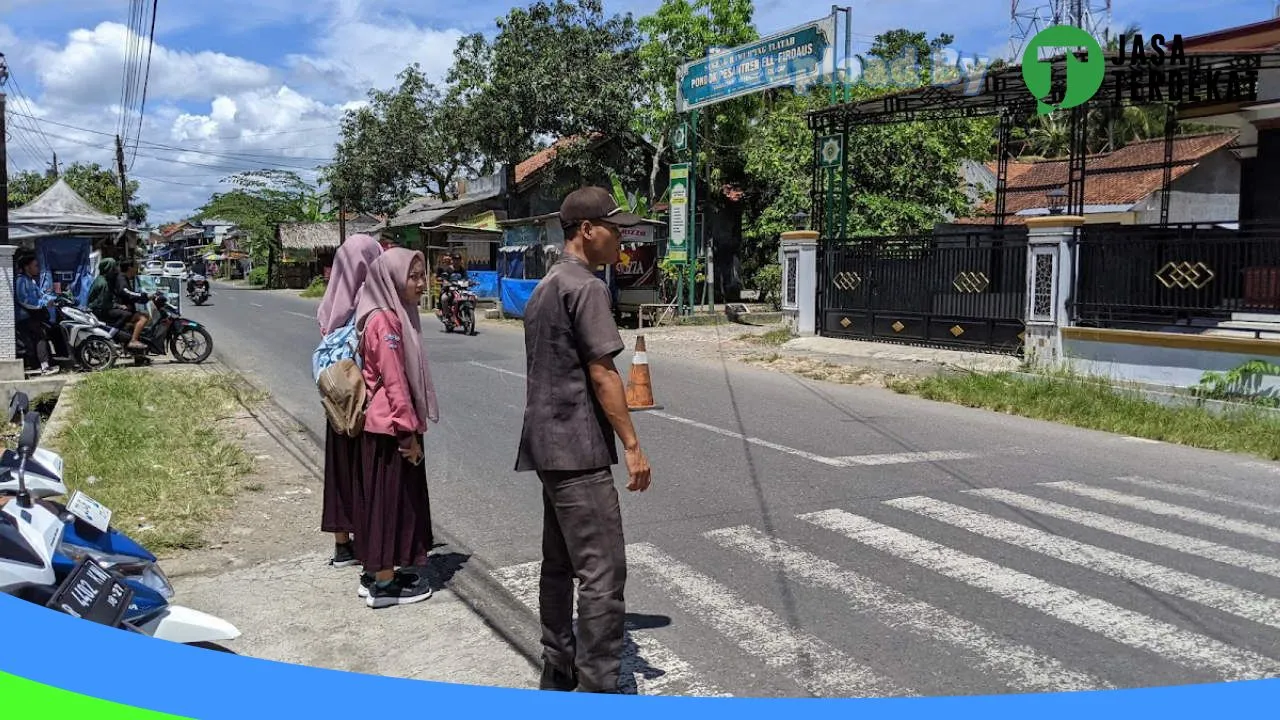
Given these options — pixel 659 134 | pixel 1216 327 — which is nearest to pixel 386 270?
pixel 1216 327

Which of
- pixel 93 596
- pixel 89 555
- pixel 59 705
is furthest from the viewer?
pixel 89 555

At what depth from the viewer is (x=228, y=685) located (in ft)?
8.35

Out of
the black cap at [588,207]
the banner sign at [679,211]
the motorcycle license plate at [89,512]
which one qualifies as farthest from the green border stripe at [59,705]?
the banner sign at [679,211]

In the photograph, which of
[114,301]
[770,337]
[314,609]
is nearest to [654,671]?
[314,609]

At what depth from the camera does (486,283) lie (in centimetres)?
2916

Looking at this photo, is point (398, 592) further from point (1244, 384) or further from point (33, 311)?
point (33, 311)

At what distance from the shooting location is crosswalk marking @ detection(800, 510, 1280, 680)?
12.8 feet

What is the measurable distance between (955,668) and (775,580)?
120cm

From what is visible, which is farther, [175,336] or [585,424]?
[175,336]

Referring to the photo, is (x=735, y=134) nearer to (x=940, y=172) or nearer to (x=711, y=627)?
(x=940, y=172)

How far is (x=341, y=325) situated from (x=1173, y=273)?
9982mm

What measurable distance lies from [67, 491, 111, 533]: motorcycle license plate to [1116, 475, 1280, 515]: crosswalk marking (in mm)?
6523

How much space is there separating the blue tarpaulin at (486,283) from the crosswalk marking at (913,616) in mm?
23905

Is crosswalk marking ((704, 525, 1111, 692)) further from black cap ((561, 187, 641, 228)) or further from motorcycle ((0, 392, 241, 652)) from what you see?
motorcycle ((0, 392, 241, 652))
